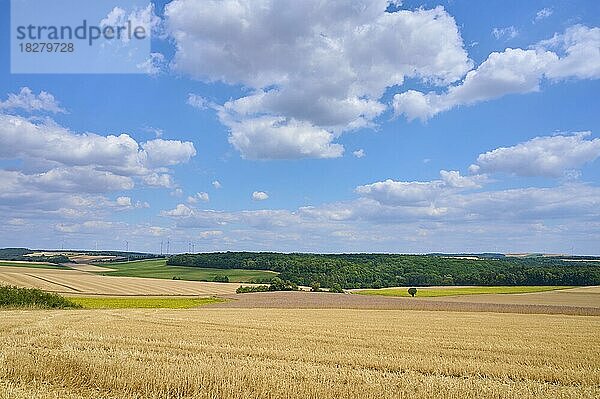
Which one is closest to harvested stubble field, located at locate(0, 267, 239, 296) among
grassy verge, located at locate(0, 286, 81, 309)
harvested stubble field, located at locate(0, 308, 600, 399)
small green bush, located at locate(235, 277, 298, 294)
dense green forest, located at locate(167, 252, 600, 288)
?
small green bush, located at locate(235, 277, 298, 294)

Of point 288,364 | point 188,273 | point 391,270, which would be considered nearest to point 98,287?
point 188,273

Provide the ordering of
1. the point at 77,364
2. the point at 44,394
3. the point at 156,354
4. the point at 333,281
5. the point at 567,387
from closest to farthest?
the point at 44,394 → the point at 567,387 → the point at 77,364 → the point at 156,354 → the point at 333,281

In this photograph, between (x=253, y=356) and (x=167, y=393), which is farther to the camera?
(x=253, y=356)

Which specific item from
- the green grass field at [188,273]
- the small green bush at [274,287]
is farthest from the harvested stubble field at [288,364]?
the green grass field at [188,273]

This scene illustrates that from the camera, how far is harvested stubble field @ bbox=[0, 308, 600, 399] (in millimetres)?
12328

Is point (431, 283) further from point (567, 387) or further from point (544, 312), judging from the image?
point (567, 387)

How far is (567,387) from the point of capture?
13.9 metres

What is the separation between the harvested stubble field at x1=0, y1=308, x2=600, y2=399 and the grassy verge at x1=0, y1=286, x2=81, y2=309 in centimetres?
2851

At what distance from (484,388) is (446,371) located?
2.76 meters

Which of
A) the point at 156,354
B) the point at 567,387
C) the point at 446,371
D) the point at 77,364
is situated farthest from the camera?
the point at 156,354

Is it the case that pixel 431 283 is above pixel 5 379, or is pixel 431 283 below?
below

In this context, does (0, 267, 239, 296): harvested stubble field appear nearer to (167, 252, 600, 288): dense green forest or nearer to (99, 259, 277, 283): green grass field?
(99, 259, 277, 283): green grass field

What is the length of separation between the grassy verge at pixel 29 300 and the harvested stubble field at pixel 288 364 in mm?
28511

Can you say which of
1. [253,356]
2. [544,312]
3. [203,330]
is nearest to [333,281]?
[544,312]
